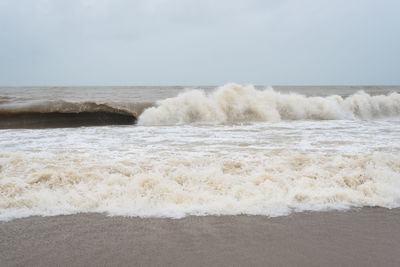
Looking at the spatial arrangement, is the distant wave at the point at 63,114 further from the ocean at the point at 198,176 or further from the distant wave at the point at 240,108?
the ocean at the point at 198,176

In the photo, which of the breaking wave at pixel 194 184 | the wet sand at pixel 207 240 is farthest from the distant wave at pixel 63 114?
the wet sand at pixel 207 240

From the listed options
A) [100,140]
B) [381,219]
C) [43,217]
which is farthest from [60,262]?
[100,140]

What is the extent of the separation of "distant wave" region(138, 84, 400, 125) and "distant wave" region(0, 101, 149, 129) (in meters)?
0.98

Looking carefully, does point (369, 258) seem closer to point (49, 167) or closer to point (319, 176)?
point (319, 176)

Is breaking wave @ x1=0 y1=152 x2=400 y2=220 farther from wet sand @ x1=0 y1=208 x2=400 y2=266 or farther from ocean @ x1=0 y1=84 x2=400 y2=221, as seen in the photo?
wet sand @ x1=0 y1=208 x2=400 y2=266

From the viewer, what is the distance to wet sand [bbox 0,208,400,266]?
6.22ft

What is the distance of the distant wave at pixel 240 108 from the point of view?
1065 cm

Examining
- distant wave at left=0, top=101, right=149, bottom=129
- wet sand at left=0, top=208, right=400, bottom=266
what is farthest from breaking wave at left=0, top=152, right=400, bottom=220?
distant wave at left=0, top=101, right=149, bottom=129

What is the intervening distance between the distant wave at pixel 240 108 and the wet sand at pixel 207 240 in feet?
26.4

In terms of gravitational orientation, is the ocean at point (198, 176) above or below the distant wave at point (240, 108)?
below

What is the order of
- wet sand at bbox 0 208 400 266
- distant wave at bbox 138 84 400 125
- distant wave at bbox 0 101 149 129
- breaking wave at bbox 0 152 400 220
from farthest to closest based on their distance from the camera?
distant wave at bbox 138 84 400 125, distant wave at bbox 0 101 149 129, breaking wave at bbox 0 152 400 220, wet sand at bbox 0 208 400 266

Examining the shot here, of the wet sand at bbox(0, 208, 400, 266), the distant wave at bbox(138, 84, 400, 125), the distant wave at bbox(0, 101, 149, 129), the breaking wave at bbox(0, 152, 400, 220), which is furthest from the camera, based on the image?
the distant wave at bbox(138, 84, 400, 125)

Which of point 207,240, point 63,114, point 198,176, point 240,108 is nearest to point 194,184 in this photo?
point 198,176

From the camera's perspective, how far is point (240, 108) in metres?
11.3
